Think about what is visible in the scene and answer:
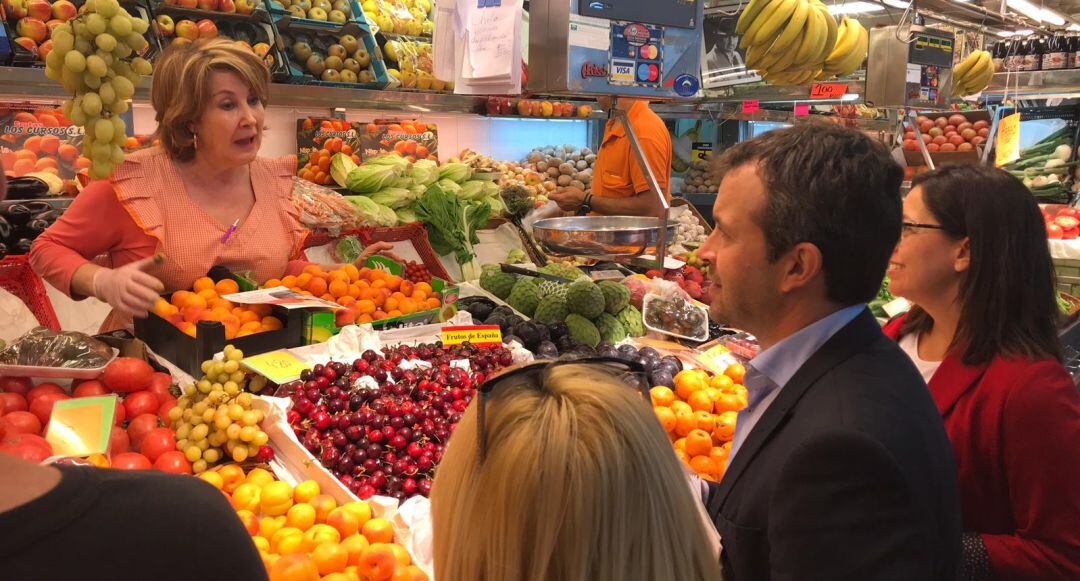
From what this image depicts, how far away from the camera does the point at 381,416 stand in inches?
91.4

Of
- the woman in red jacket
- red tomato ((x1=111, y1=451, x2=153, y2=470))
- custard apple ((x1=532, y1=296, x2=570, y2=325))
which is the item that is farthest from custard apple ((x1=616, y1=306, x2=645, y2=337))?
red tomato ((x1=111, y1=451, x2=153, y2=470))

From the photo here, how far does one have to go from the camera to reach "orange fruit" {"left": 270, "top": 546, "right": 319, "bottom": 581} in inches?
66.4

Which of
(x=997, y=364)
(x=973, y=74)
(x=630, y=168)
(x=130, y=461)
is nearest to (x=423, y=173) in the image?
(x=630, y=168)

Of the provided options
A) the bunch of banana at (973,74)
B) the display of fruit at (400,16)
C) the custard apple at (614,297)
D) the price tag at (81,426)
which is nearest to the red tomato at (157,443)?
the price tag at (81,426)

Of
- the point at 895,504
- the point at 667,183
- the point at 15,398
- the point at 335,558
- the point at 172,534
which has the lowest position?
the point at 335,558

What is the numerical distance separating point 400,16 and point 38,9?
276 cm

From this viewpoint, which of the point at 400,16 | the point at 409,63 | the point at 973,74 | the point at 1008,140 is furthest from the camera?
the point at 973,74

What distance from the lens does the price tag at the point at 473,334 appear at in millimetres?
2975

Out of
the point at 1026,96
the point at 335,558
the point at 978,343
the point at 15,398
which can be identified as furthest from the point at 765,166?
the point at 1026,96

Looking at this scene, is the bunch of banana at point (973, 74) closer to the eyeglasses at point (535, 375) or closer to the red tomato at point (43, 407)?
the eyeglasses at point (535, 375)

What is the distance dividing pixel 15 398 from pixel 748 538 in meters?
2.05

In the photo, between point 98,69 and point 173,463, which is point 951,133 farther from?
point 173,463

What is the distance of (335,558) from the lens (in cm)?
181

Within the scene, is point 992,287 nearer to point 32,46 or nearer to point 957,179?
point 957,179
